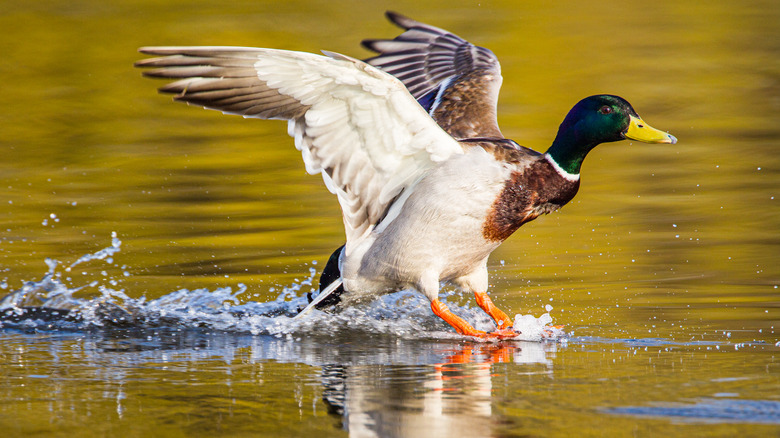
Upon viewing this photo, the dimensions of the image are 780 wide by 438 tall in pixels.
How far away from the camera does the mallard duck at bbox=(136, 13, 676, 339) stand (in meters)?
5.45

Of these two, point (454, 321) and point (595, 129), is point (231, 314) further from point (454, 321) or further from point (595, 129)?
point (595, 129)

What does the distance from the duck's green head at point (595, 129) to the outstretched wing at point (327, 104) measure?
59cm

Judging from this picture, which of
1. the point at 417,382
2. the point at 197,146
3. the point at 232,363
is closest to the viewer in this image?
the point at 417,382

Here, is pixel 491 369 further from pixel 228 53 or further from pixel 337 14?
pixel 337 14

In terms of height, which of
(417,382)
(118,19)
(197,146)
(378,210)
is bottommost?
(417,382)

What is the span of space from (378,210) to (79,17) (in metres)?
13.2

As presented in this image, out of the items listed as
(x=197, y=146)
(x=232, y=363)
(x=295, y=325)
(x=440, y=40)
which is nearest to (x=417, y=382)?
(x=232, y=363)

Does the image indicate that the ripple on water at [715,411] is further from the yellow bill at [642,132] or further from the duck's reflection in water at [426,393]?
the yellow bill at [642,132]

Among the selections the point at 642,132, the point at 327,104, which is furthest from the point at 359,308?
the point at 642,132

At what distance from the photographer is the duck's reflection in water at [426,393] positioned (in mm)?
4020

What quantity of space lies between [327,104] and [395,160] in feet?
1.80

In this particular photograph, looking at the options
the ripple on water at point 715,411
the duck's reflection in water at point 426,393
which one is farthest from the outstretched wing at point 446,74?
the ripple on water at point 715,411

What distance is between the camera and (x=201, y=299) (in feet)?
21.5

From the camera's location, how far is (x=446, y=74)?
25.9ft
